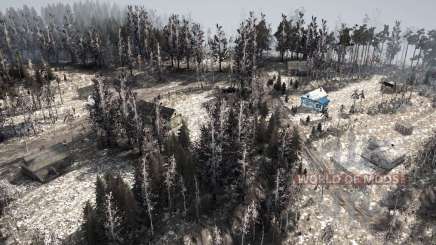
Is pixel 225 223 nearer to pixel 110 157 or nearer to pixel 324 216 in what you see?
pixel 324 216

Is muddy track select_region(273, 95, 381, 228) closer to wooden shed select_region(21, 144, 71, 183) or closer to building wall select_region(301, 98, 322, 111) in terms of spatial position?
building wall select_region(301, 98, 322, 111)

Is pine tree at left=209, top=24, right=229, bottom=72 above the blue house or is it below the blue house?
above

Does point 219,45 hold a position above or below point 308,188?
above

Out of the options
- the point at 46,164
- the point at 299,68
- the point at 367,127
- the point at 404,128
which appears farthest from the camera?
the point at 299,68

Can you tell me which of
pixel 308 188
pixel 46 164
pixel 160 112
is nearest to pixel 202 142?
pixel 308 188

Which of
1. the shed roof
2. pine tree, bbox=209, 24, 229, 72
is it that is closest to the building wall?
the shed roof

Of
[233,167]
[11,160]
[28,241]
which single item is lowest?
[28,241]

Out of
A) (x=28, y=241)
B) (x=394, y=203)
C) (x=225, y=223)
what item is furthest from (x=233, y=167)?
(x=28, y=241)

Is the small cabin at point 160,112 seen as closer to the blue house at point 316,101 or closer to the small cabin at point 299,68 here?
the blue house at point 316,101

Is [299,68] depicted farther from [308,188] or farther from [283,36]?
[308,188]
